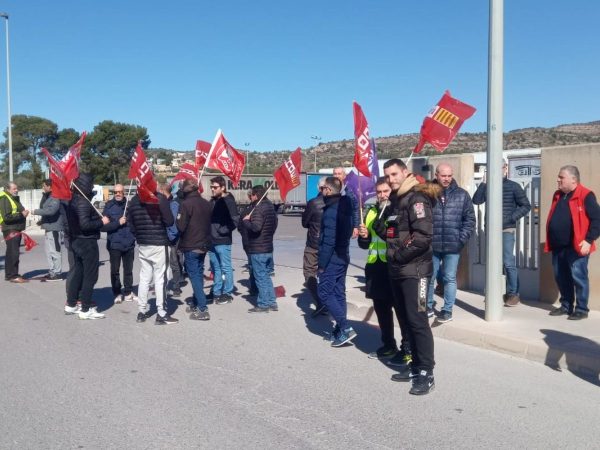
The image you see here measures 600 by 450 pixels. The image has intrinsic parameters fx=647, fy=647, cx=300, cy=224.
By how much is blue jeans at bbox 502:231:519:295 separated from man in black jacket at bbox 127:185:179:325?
4556mm

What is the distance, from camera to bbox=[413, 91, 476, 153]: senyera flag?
8.21 metres

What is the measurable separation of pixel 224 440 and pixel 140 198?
4.66m

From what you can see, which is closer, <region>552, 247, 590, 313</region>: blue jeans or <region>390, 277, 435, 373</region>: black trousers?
<region>390, 277, 435, 373</region>: black trousers

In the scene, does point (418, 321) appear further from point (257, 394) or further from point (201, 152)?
point (201, 152)

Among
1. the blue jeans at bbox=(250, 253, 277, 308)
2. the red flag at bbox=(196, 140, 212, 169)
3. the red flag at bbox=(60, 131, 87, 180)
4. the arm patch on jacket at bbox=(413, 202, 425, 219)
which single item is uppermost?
the red flag at bbox=(196, 140, 212, 169)

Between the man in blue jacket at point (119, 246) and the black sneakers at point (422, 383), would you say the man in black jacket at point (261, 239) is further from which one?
the black sneakers at point (422, 383)

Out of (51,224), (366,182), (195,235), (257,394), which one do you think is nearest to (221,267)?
(195,235)

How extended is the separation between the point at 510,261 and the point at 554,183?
1206 mm

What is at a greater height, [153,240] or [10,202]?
[10,202]

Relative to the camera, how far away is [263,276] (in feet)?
30.9

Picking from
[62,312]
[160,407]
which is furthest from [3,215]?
[160,407]

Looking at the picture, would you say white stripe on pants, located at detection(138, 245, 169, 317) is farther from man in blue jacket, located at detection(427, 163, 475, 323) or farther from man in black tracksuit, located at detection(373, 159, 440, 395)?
man in black tracksuit, located at detection(373, 159, 440, 395)

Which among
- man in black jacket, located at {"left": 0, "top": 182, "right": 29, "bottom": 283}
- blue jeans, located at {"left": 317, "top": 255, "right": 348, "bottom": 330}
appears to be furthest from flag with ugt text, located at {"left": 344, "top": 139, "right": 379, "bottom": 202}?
man in black jacket, located at {"left": 0, "top": 182, "right": 29, "bottom": 283}

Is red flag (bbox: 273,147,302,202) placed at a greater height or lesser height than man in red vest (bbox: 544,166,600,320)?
greater
